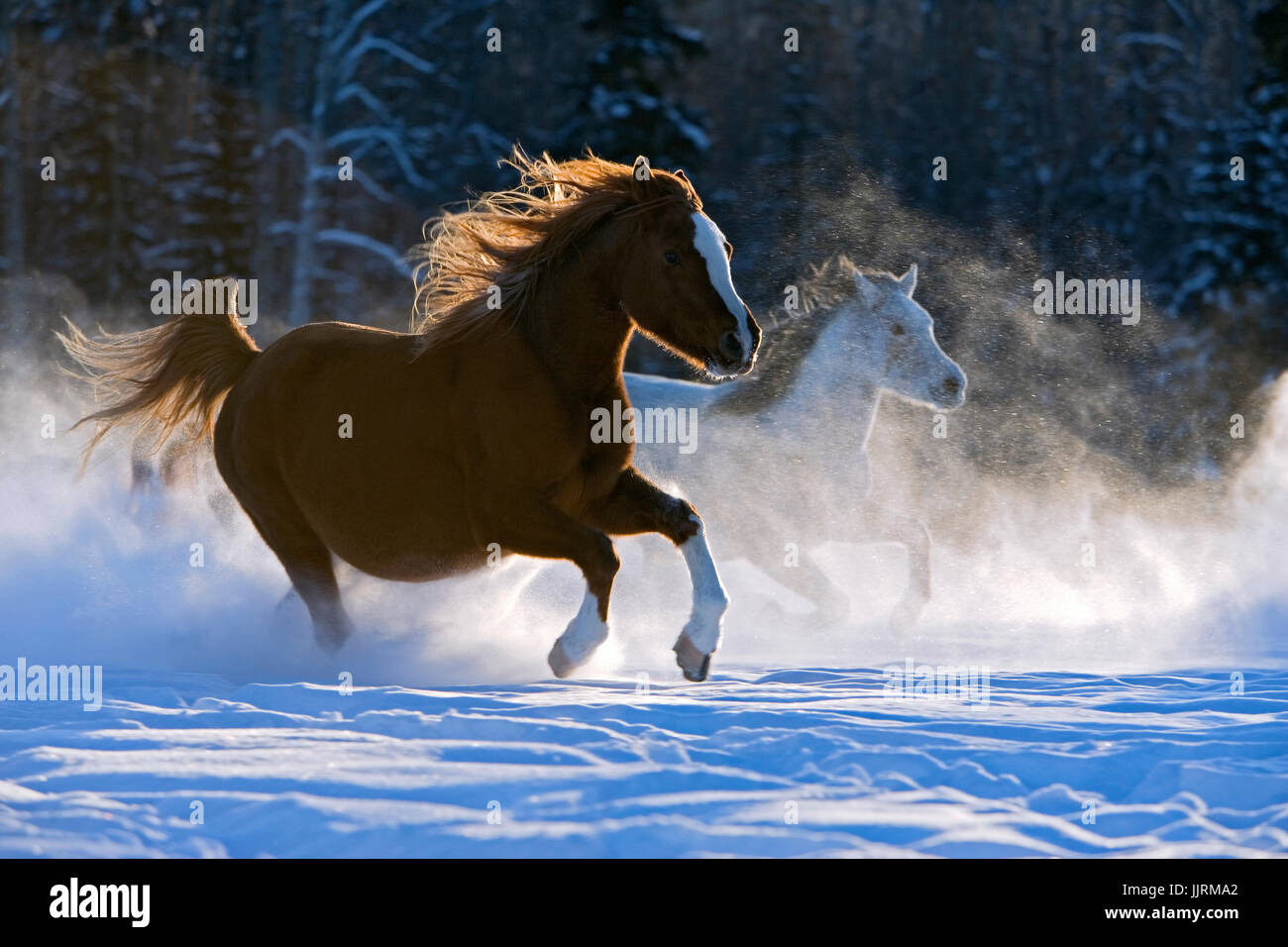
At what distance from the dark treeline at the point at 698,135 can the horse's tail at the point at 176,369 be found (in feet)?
31.1

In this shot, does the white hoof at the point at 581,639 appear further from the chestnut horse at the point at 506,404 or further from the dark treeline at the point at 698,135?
the dark treeline at the point at 698,135

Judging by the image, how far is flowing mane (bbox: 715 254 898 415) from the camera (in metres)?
7.24

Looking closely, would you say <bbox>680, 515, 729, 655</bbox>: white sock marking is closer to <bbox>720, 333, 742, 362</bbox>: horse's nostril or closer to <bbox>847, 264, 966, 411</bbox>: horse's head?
<bbox>720, 333, 742, 362</bbox>: horse's nostril

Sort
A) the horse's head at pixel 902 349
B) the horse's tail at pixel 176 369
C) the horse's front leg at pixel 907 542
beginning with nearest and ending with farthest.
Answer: the horse's tail at pixel 176 369 → the horse's front leg at pixel 907 542 → the horse's head at pixel 902 349

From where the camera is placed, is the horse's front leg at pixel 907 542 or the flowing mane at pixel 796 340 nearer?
the horse's front leg at pixel 907 542

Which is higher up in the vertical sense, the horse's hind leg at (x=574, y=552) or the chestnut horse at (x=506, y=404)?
the chestnut horse at (x=506, y=404)

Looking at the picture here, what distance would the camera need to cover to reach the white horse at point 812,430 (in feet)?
22.8

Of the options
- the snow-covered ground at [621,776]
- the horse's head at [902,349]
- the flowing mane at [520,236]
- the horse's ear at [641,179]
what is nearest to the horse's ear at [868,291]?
the horse's head at [902,349]

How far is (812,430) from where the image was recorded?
710 centimetres

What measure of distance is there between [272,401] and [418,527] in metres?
0.83

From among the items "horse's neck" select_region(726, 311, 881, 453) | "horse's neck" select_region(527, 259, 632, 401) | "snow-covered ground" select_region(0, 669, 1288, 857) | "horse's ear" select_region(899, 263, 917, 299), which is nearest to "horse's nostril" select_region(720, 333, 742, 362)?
"horse's neck" select_region(527, 259, 632, 401)

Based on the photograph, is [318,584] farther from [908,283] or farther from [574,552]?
[908,283]

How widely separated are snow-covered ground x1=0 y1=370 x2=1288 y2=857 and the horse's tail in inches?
32.3

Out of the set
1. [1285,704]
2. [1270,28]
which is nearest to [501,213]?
[1285,704]
